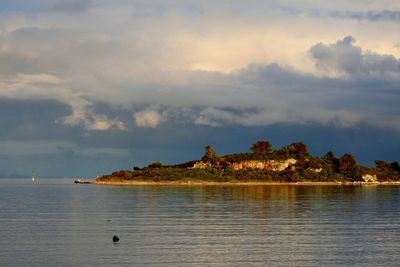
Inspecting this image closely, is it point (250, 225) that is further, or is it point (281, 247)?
point (250, 225)

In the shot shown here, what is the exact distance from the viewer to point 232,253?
71125 mm

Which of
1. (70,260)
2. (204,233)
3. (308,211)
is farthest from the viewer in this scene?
(308,211)

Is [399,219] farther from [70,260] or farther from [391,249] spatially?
[70,260]

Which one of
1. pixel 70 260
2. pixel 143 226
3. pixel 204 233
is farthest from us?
pixel 143 226

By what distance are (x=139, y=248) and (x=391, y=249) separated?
2896 centimetres

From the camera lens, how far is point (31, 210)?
13350cm

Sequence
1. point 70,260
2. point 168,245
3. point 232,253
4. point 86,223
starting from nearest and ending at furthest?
point 70,260 < point 232,253 < point 168,245 < point 86,223

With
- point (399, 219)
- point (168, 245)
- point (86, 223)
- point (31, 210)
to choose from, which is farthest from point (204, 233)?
point (31, 210)

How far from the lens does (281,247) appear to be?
75188 mm

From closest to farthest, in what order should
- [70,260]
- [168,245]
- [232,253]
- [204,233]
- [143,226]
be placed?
[70,260] → [232,253] → [168,245] → [204,233] → [143,226]

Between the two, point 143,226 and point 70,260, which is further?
point 143,226

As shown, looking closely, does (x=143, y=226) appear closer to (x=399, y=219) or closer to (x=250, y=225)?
(x=250, y=225)

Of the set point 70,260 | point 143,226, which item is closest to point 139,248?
point 70,260

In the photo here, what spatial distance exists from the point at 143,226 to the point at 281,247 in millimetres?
29468
